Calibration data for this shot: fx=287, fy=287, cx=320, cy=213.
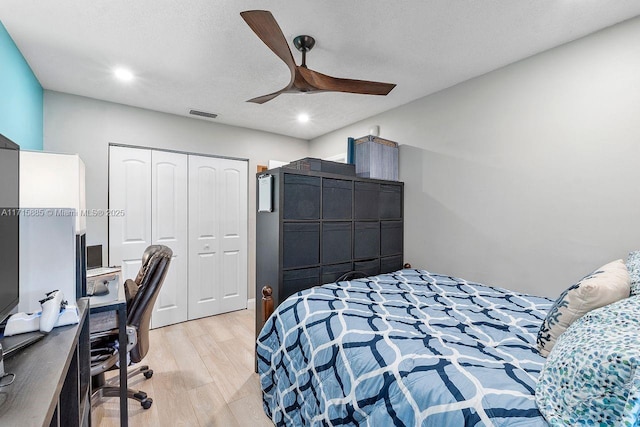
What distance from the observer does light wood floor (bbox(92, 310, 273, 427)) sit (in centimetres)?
190

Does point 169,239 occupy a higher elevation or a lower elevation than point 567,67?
lower

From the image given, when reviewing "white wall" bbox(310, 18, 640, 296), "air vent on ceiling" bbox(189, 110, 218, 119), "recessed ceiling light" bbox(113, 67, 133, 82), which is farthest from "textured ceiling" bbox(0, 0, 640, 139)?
"air vent on ceiling" bbox(189, 110, 218, 119)

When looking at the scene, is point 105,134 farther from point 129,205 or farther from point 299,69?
point 299,69

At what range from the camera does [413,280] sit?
8.16 ft

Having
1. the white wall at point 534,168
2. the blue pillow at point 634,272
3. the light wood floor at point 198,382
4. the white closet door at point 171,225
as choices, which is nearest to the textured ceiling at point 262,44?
the white wall at point 534,168

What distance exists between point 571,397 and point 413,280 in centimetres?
167

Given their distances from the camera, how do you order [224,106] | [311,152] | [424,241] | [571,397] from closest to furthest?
[571,397] → [424,241] → [224,106] → [311,152]

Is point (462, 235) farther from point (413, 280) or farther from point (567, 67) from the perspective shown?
point (567, 67)

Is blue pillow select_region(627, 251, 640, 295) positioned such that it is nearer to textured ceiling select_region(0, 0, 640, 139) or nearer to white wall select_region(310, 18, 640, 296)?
white wall select_region(310, 18, 640, 296)

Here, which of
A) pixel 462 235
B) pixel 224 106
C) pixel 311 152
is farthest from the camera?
pixel 311 152

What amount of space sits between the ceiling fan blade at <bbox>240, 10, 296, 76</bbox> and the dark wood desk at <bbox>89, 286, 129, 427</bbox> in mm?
1604

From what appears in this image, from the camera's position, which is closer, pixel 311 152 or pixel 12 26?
pixel 12 26

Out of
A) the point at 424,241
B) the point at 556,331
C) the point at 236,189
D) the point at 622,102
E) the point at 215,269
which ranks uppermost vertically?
the point at 622,102

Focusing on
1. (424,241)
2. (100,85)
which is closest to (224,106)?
(100,85)
